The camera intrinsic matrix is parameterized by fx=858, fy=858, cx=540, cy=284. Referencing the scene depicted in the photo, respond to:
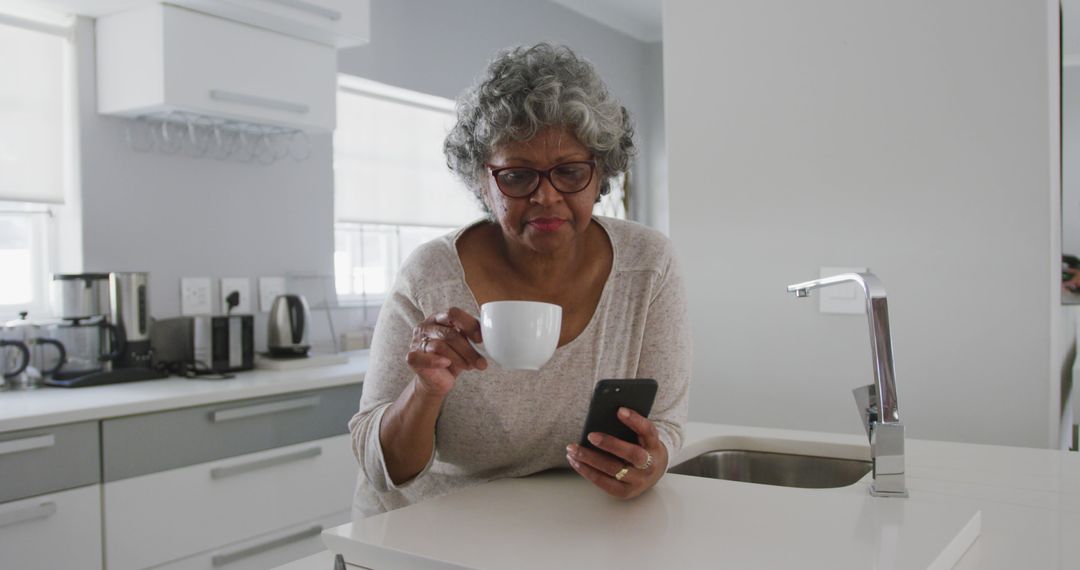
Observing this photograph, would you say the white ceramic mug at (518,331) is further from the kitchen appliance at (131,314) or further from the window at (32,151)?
the window at (32,151)

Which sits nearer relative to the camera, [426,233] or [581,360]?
[581,360]

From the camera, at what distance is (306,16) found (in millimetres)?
2648

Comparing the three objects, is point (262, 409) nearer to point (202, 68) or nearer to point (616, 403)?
point (202, 68)

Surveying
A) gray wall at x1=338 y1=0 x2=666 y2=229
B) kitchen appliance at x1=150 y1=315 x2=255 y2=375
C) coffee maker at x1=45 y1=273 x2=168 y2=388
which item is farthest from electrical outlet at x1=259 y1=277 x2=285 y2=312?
gray wall at x1=338 y1=0 x2=666 y2=229

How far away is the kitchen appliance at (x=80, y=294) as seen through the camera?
238cm

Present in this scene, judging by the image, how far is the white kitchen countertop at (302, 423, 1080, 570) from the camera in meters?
0.97

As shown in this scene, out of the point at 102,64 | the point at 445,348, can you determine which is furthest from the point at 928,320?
the point at 102,64

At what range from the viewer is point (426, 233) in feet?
13.2

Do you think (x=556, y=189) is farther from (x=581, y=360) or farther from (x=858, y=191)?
(x=858, y=191)

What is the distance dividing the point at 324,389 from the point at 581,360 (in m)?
1.38

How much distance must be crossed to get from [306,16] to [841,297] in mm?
1780

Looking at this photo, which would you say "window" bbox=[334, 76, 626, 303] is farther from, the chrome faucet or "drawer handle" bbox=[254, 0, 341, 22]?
the chrome faucet

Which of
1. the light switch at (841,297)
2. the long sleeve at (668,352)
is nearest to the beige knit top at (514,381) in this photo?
the long sleeve at (668,352)

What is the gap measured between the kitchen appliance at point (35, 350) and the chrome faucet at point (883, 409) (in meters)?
2.11
